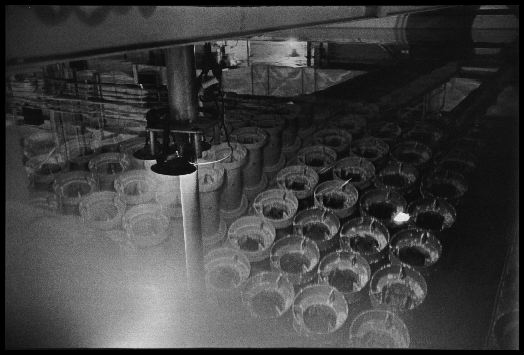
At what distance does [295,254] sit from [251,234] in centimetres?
41

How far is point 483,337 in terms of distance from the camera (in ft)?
10.6

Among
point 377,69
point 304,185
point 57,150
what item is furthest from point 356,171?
point 377,69

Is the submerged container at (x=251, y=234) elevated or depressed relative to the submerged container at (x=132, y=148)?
depressed

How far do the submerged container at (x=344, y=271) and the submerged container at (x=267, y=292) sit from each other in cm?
28

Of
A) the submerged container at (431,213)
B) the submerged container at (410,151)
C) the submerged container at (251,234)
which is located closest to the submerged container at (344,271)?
the submerged container at (251,234)

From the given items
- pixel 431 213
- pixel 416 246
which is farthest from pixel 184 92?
pixel 431 213

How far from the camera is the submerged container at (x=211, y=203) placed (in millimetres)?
3344

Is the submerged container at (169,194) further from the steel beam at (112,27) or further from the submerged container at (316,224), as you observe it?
the steel beam at (112,27)

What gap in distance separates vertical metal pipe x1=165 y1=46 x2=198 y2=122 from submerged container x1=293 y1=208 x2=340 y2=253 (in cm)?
166

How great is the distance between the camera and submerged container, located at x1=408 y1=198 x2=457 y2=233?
3.74 m

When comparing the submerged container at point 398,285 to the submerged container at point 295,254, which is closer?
the submerged container at point 398,285

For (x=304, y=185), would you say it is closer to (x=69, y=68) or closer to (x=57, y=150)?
(x=57, y=150)

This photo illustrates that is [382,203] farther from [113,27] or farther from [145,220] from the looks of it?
[113,27]

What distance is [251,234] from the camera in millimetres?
3461
